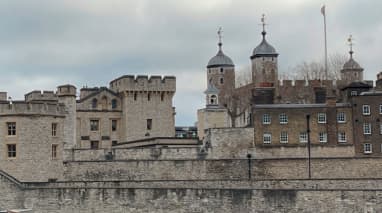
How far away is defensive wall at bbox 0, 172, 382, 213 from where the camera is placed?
32.7 metres

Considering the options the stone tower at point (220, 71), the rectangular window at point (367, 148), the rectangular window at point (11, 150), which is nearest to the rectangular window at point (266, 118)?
the rectangular window at point (367, 148)

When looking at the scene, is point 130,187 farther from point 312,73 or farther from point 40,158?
point 312,73

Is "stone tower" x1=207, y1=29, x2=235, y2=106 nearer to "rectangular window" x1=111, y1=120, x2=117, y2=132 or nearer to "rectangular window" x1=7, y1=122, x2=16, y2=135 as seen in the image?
"rectangular window" x1=111, y1=120, x2=117, y2=132

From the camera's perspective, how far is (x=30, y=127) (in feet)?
132

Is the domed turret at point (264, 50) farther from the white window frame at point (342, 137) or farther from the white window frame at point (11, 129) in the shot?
the white window frame at point (11, 129)

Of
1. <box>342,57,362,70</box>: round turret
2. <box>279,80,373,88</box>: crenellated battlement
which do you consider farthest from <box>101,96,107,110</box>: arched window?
<box>342,57,362,70</box>: round turret

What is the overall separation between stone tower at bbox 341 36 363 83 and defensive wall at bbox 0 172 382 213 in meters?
25.1

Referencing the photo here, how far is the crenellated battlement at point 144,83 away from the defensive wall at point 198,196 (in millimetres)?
17630

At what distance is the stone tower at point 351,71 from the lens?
6162 cm

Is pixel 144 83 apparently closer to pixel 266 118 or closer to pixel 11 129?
pixel 266 118

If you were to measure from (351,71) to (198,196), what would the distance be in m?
31.9

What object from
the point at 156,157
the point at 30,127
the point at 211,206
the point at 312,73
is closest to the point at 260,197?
the point at 211,206

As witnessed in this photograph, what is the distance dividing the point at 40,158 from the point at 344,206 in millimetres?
16464

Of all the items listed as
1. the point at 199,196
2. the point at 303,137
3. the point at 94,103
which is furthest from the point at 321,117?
the point at 94,103
